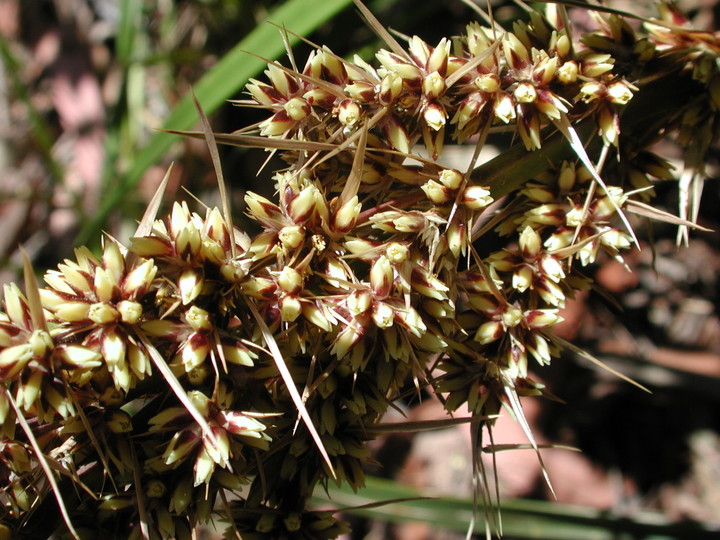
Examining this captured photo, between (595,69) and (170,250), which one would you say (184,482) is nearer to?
(170,250)

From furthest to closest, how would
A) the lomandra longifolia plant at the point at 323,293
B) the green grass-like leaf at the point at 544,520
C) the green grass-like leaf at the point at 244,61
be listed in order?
the green grass-like leaf at the point at 544,520
the green grass-like leaf at the point at 244,61
the lomandra longifolia plant at the point at 323,293

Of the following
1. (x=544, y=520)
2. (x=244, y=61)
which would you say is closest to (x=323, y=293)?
(x=244, y=61)

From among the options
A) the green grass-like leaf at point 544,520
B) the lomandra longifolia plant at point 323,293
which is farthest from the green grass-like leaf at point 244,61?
the green grass-like leaf at point 544,520

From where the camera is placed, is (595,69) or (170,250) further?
(595,69)

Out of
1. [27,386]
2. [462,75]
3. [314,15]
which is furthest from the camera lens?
[314,15]

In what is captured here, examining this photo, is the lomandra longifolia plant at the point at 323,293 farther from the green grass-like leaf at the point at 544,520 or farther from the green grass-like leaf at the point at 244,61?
the green grass-like leaf at the point at 544,520

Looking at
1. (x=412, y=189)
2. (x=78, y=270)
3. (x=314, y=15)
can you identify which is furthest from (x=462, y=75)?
(x=314, y=15)

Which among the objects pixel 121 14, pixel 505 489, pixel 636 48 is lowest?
pixel 505 489

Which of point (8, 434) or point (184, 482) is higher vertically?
point (8, 434)
